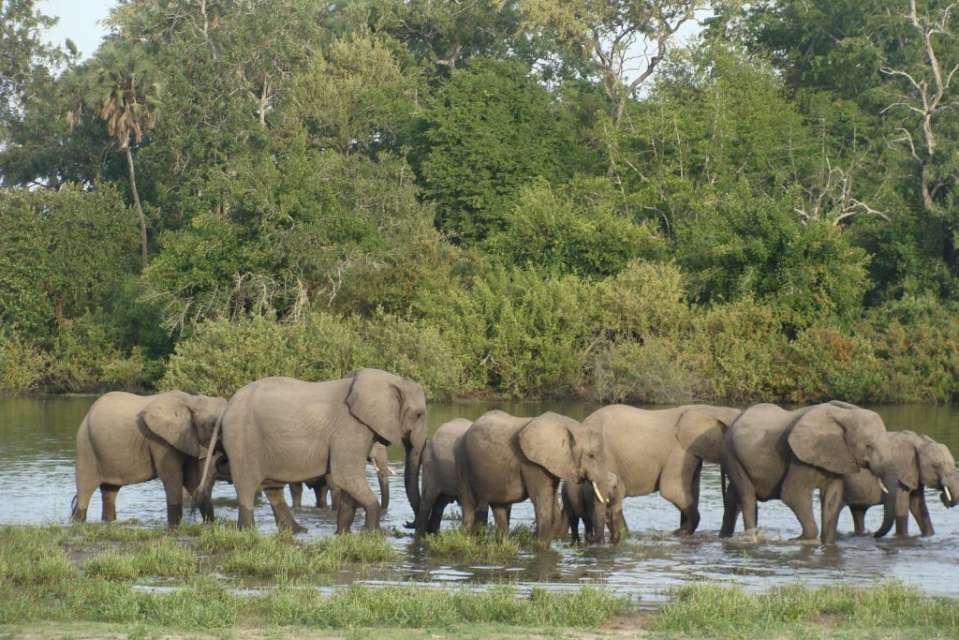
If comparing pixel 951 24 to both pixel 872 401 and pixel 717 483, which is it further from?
pixel 717 483

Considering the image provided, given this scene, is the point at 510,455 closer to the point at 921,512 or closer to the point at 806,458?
the point at 806,458

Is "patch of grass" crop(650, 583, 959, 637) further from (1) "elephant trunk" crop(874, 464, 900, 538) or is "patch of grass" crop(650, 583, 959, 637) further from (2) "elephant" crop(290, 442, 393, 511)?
(2) "elephant" crop(290, 442, 393, 511)

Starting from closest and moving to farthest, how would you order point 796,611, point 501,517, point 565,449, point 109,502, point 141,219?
point 796,611 → point 565,449 → point 501,517 → point 109,502 → point 141,219

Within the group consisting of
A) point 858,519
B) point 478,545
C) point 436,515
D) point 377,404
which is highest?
point 377,404

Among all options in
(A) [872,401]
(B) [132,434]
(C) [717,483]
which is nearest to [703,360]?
(A) [872,401]

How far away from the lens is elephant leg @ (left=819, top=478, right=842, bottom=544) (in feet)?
61.1

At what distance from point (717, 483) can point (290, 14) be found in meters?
39.7

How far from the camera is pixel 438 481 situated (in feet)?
61.2

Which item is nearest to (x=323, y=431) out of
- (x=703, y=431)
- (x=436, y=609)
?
(x=703, y=431)

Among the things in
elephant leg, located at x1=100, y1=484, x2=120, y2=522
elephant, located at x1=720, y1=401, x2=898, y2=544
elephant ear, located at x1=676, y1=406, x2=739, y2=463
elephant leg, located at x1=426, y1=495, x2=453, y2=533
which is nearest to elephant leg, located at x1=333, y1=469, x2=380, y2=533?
elephant leg, located at x1=426, y1=495, x2=453, y2=533

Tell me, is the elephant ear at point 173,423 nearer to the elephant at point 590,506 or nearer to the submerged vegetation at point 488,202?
the elephant at point 590,506

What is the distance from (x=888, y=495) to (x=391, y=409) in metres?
5.95

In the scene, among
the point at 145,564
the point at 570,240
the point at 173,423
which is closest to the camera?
the point at 145,564

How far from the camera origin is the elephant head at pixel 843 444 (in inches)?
725
